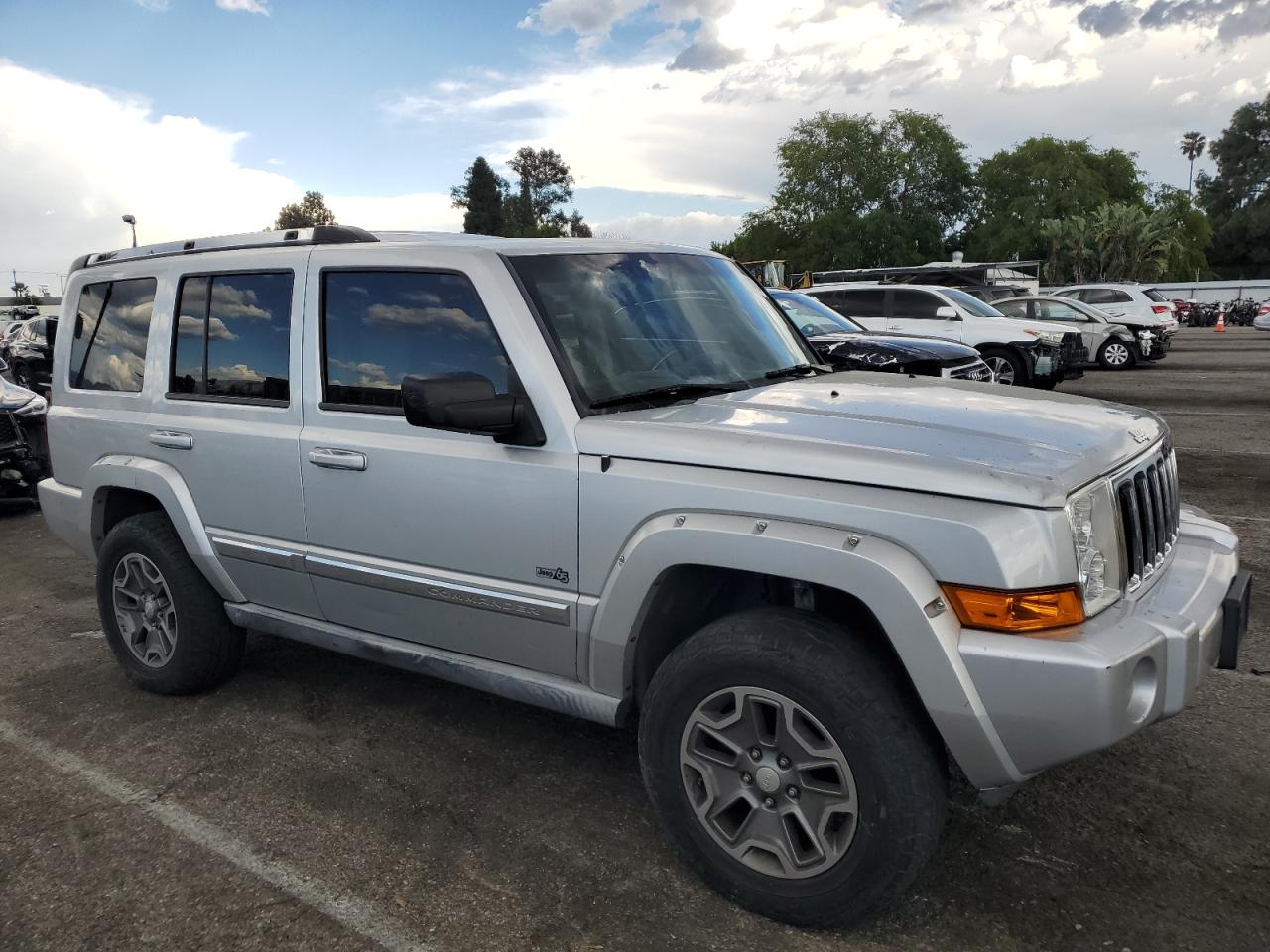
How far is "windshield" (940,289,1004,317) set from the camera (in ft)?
52.9

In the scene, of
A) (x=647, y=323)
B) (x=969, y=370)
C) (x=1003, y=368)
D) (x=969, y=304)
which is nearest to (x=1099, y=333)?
(x=969, y=304)

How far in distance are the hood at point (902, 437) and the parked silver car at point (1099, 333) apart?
18.6 metres

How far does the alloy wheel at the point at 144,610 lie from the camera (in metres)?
4.26

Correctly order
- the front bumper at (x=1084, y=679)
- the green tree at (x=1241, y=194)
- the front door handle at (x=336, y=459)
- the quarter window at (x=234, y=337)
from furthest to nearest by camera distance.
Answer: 1. the green tree at (x=1241, y=194)
2. the quarter window at (x=234, y=337)
3. the front door handle at (x=336, y=459)
4. the front bumper at (x=1084, y=679)

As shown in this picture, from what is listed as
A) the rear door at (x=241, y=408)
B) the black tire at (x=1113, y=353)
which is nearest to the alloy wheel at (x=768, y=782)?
the rear door at (x=241, y=408)

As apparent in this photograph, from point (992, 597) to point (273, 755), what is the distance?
2749mm

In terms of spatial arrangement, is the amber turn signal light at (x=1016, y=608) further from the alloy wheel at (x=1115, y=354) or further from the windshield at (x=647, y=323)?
the alloy wheel at (x=1115, y=354)

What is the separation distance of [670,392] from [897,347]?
22.2 ft

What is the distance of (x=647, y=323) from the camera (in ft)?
11.2

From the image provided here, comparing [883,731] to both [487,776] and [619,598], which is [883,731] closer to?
[619,598]

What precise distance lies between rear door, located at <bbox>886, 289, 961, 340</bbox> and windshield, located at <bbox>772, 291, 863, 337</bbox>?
13.9 feet

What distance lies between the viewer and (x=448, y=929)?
2.73 metres


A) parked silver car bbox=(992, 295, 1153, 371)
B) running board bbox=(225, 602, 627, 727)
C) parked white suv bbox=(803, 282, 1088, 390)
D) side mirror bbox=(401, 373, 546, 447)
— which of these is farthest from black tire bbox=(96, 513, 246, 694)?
parked silver car bbox=(992, 295, 1153, 371)

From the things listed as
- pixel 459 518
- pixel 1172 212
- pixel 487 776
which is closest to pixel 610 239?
pixel 459 518
